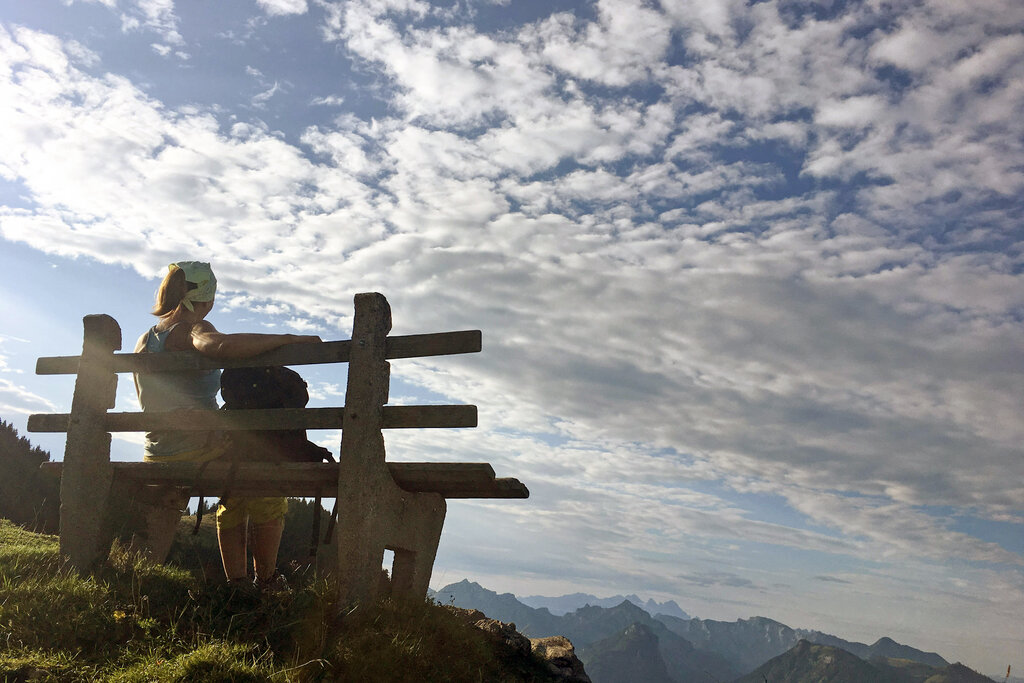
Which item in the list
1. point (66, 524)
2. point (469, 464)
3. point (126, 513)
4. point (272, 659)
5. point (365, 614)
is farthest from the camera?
point (126, 513)

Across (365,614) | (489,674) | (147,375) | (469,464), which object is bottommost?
(489,674)

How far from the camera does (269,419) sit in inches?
241

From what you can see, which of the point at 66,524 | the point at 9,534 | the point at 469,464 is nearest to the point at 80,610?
the point at 66,524

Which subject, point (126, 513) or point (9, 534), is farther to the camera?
point (9, 534)

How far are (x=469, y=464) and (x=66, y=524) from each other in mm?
4069

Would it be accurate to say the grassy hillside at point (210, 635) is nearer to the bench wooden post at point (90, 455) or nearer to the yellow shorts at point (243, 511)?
the bench wooden post at point (90, 455)

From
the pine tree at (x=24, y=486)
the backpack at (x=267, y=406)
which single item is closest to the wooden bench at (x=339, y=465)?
the backpack at (x=267, y=406)

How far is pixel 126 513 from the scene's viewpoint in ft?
25.0

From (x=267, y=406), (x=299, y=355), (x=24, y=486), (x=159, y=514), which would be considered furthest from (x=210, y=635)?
(x=24, y=486)

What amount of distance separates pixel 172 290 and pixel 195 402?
3.60ft

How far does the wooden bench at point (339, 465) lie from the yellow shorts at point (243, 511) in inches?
9.5

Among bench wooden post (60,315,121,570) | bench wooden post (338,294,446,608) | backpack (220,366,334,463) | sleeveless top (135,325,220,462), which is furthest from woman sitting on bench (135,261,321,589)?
bench wooden post (338,294,446,608)

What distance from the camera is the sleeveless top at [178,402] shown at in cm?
666

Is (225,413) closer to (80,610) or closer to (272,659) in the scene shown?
(80,610)
